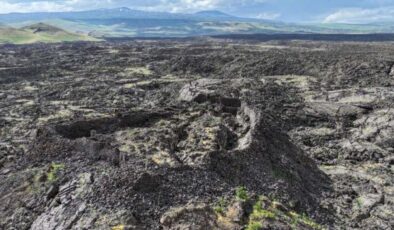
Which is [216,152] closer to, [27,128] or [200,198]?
[200,198]

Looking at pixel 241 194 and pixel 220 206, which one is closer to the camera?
pixel 220 206

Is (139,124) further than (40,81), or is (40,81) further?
(40,81)

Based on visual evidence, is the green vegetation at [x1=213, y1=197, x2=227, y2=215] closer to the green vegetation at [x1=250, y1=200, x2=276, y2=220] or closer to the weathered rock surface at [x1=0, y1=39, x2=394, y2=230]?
the weathered rock surface at [x1=0, y1=39, x2=394, y2=230]

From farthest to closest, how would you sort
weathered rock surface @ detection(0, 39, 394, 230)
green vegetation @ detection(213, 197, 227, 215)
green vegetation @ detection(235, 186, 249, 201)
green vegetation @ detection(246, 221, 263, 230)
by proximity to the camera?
green vegetation @ detection(235, 186, 249, 201) → weathered rock surface @ detection(0, 39, 394, 230) → green vegetation @ detection(213, 197, 227, 215) → green vegetation @ detection(246, 221, 263, 230)

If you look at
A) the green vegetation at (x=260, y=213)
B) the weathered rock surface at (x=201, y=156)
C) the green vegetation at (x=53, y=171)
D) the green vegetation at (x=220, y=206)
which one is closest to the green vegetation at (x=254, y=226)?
the weathered rock surface at (x=201, y=156)

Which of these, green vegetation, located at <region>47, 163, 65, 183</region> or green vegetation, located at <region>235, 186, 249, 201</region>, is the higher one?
green vegetation, located at <region>235, 186, 249, 201</region>

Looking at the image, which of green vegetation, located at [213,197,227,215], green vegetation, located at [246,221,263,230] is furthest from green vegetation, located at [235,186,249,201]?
green vegetation, located at [246,221,263,230]

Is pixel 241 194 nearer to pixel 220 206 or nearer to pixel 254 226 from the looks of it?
pixel 220 206

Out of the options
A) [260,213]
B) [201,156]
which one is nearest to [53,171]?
[201,156]

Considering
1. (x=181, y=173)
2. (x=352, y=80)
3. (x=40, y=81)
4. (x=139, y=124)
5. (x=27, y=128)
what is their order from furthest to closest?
(x=40, y=81) < (x=352, y=80) < (x=27, y=128) < (x=139, y=124) < (x=181, y=173)

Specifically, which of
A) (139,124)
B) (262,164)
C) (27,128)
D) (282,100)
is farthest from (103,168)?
(282,100)

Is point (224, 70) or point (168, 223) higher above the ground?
point (168, 223)
